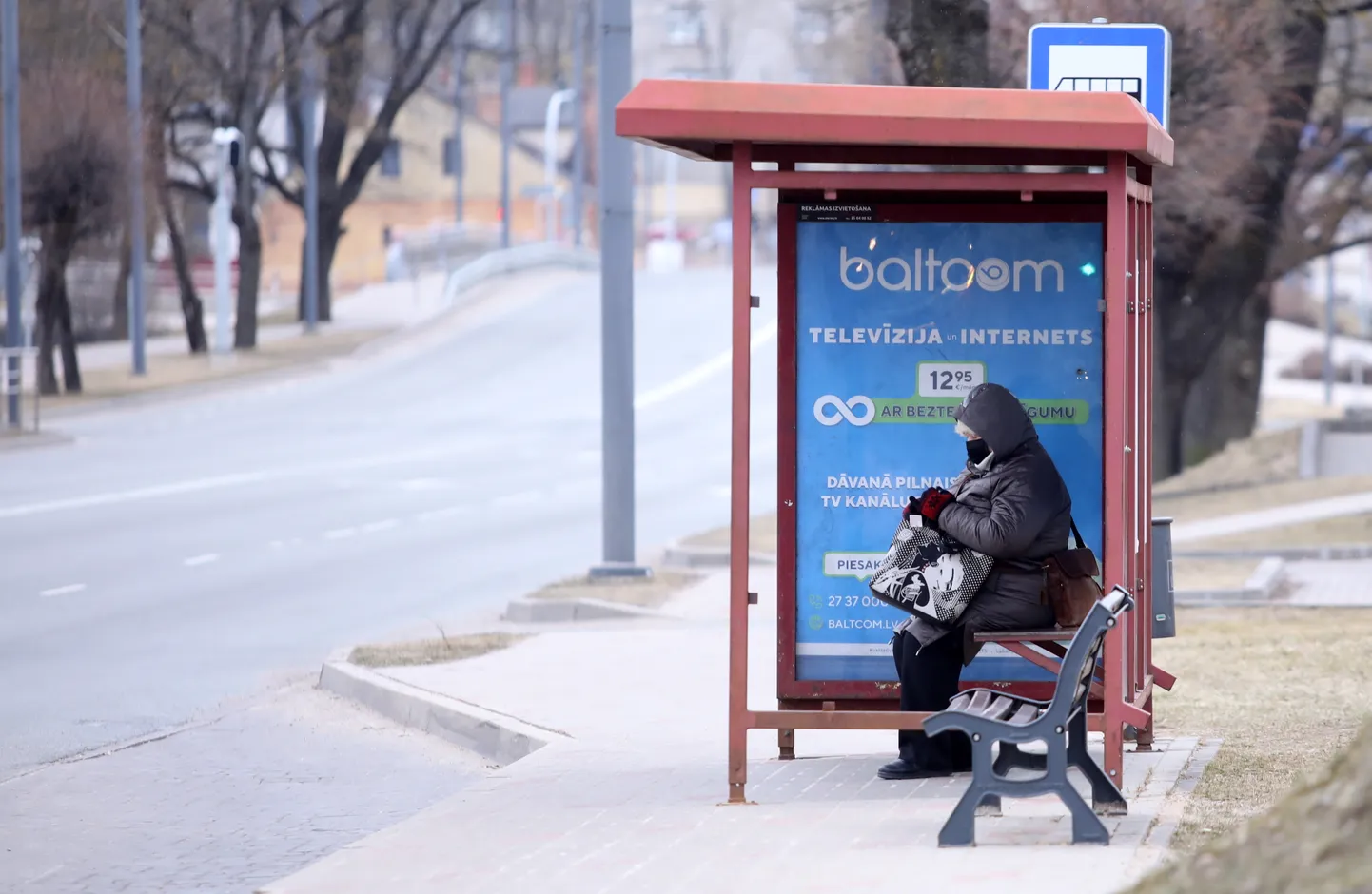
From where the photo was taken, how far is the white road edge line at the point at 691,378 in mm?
38719

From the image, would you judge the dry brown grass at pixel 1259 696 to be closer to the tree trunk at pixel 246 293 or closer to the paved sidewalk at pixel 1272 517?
the paved sidewalk at pixel 1272 517

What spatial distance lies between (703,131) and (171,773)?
13.9 ft

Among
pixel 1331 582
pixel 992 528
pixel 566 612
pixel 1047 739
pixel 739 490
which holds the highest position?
pixel 739 490

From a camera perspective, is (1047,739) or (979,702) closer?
(1047,739)

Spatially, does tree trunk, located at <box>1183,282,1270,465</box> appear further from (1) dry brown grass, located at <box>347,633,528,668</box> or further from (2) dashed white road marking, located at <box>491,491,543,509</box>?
(1) dry brown grass, located at <box>347,633,528,668</box>

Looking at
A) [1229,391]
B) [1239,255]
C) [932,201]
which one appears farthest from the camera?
[1229,391]

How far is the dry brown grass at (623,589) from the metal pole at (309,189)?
37.0m

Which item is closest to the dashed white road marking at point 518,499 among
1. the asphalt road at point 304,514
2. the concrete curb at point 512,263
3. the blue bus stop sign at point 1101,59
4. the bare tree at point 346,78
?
the asphalt road at point 304,514

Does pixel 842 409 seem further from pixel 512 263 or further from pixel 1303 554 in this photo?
pixel 512 263

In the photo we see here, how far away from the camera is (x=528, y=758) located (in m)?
8.71

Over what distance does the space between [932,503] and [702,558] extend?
1027cm

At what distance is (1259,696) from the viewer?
10.1 meters

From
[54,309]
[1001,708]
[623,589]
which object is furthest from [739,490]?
[54,309]

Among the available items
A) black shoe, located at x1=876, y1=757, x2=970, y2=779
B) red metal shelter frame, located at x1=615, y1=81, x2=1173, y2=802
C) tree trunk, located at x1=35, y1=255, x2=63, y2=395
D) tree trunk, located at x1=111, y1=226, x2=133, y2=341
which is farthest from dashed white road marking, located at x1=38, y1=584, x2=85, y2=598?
tree trunk, located at x1=111, y1=226, x2=133, y2=341
